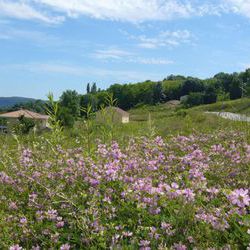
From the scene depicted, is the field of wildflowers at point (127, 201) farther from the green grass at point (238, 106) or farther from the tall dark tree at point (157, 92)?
the tall dark tree at point (157, 92)

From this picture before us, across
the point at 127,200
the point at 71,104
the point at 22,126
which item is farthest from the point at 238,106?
the point at 127,200

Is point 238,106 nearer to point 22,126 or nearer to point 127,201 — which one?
point 22,126

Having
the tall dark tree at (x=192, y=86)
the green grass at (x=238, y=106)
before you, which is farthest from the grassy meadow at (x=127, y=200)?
the tall dark tree at (x=192, y=86)

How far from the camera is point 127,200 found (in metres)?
3.68

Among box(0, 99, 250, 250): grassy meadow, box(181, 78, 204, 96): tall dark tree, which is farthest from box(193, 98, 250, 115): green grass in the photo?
box(181, 78, 204, 96): tall dark tree

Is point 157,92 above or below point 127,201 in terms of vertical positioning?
above

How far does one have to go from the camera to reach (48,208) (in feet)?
12.7

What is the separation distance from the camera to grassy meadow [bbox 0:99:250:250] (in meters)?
3.10

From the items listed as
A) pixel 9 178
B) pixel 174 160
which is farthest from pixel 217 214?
pixel 9 178

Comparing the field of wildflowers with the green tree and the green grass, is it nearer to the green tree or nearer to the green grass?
the green tree

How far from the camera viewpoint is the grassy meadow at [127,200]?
10.2ft

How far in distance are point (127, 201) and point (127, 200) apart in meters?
0.06

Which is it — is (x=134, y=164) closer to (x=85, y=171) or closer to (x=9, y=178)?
(x=85, y=171)

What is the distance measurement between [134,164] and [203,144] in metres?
2.30
